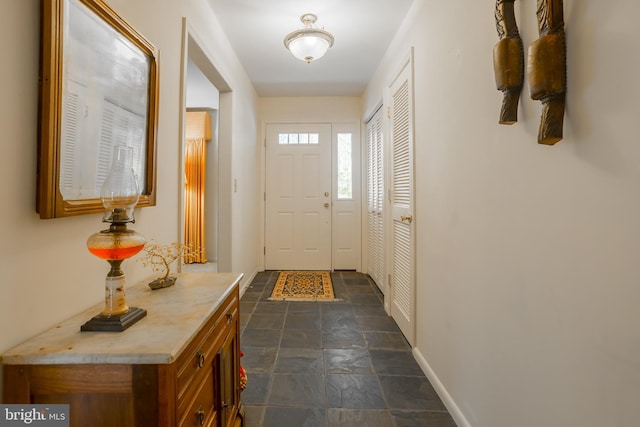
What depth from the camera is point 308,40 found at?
234 cm

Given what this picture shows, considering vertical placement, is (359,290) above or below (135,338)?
below

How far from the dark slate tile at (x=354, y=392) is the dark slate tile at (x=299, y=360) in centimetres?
14

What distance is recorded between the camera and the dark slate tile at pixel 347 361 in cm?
190

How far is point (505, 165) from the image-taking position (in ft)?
3.66

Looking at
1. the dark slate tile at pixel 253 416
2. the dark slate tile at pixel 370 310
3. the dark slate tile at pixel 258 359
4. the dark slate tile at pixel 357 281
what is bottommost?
the dark slate tile at pixel 253 416

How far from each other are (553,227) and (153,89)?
1.57 meters

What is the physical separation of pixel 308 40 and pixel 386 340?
234 cm

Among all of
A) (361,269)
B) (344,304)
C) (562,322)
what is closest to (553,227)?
(562,322)

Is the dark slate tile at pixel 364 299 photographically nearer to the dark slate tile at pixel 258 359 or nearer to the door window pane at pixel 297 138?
the dark slate tile at pixel 258 359

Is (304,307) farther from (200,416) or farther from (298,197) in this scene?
(200,416)

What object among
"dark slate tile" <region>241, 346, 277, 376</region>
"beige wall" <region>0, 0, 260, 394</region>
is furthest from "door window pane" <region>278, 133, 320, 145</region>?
"dark slate tile" <region>241, 346, 277, 376</region>

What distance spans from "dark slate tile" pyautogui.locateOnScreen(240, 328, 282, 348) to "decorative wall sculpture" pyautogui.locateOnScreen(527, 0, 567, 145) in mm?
2059

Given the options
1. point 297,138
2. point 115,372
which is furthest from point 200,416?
point 297,138

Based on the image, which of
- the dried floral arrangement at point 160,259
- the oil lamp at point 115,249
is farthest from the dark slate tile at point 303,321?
the oil lamp at point 115,249
